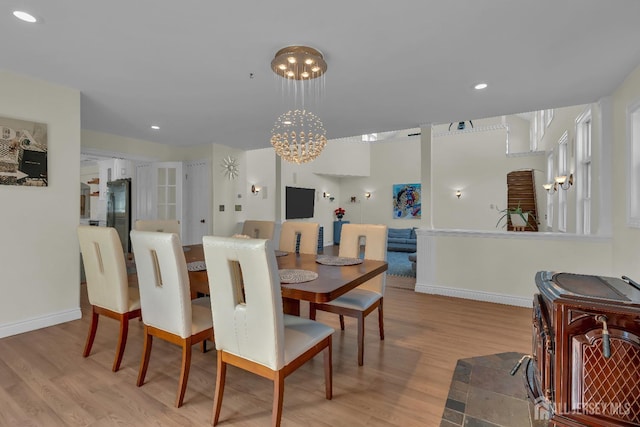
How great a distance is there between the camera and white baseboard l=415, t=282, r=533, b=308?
3.59 meters

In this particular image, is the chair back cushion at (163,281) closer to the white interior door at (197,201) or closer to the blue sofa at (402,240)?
the white interior door at (197,201)

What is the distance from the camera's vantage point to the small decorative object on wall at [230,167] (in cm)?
579

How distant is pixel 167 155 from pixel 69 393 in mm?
4868

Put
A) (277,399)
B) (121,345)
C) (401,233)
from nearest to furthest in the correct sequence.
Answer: (277,399)
(121,345)
(401,233)

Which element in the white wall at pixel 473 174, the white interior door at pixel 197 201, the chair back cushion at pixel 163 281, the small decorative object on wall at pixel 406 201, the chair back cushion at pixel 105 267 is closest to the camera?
the chair back cushion at pixel 163 281

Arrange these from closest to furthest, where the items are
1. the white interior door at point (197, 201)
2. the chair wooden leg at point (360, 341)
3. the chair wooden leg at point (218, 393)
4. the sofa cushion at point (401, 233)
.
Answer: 1. the chair wooden leg at point (218, 393)
2. the chair wooden leg at point (360, 341)
3. the white interior door at point (197, 201)
4. the sofa cushion at point (401, 233)

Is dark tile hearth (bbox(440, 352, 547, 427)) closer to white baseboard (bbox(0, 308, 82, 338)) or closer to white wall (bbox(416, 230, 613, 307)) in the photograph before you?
white wall (bbox(416, 230, 613, 307))

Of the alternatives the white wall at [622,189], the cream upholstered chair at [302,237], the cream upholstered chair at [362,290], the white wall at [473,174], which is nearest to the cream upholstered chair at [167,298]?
the cream upholstered chair at [362,290]

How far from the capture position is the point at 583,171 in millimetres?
4094

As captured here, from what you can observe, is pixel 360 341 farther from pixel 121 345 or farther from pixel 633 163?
pixel 633 163

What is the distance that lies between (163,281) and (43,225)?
1.95 metres

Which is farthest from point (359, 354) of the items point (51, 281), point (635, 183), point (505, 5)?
point (51, 281)

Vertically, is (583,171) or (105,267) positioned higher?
(583,171)

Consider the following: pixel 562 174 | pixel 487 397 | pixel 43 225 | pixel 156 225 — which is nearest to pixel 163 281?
pixel 156 225
